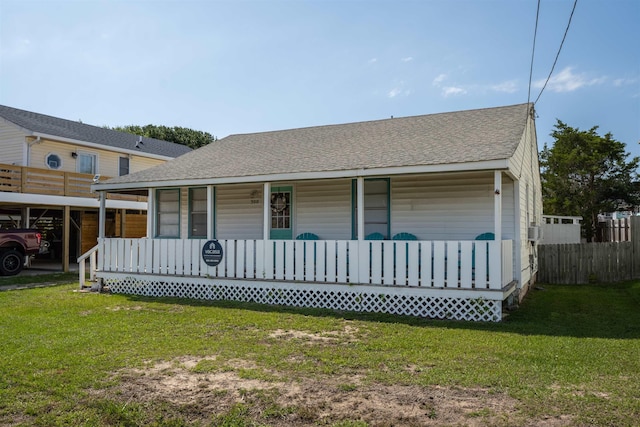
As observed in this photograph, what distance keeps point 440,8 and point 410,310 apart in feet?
21.9

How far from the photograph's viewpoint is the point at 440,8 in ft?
33.2

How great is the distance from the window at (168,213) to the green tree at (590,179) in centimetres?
2054

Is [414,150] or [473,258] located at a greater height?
[414,150]

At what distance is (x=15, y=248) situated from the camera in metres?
15.5

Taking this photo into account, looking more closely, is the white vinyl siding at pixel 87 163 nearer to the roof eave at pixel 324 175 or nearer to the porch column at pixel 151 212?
the roof eave at pixel 324 175

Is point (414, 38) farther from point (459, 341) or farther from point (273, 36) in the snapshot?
point (459, 341)

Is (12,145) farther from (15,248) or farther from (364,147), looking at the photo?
(364,147)

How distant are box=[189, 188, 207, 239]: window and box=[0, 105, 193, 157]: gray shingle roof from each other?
942cm

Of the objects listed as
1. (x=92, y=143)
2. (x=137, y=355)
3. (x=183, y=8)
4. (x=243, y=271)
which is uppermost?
(x=183, y=8)

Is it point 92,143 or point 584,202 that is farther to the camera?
point 584,202

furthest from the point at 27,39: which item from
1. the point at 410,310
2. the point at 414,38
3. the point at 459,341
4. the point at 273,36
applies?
the point at 459,341

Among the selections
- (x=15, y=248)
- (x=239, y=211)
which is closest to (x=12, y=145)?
(x=15, y=248)

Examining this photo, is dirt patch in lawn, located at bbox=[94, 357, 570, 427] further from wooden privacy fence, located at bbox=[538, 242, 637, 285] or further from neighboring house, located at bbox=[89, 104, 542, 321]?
wooden privacy fence, located at bbox=[538, 242, 637, 285]

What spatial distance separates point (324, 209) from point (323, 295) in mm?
2809
